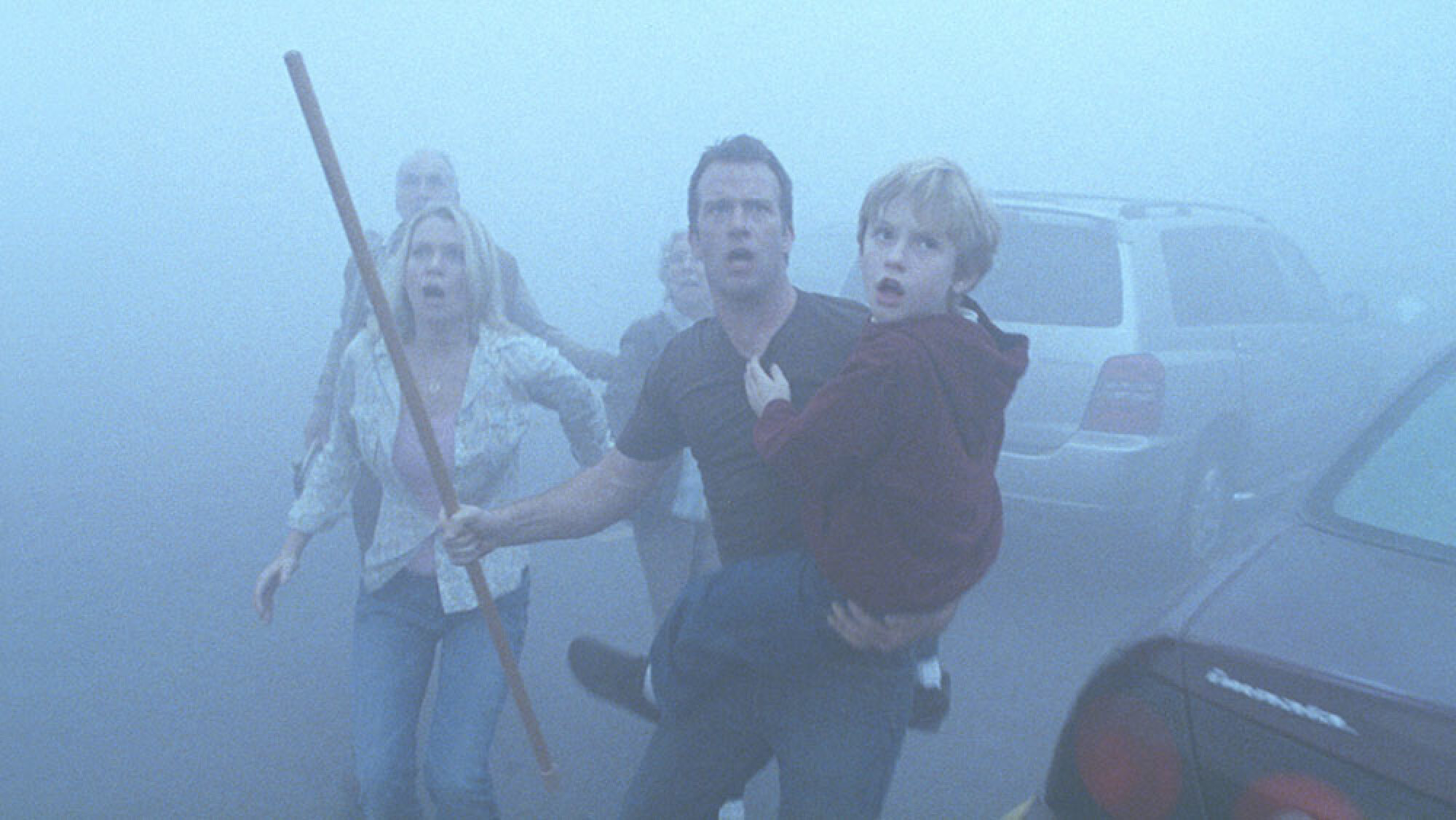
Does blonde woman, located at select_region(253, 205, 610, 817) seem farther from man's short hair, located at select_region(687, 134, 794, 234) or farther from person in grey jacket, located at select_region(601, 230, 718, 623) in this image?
man's short hair, located at select_region(687, 134, 794, 234)

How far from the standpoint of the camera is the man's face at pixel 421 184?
5301mm

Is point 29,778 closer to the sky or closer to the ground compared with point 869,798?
closer to the ground

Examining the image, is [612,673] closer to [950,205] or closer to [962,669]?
[950,205]

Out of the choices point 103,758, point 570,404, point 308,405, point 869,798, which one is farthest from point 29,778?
point 308,405

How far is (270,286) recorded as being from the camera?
44.9ft

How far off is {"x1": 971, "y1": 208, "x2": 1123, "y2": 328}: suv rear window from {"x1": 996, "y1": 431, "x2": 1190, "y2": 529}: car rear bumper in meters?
0.57

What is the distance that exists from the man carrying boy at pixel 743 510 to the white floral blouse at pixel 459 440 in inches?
23.5

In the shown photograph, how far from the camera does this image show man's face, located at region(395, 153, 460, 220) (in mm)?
5301

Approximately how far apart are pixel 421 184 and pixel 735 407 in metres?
3.20

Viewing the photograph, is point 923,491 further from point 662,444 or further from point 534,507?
point 534,507

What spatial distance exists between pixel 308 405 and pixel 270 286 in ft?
11.5

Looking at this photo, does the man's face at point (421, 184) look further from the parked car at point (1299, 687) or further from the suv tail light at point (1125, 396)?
the parked car at point (1299, 687)

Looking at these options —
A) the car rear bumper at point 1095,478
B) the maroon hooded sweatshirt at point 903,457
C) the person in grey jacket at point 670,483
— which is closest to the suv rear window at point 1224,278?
the car rear bumper at point 1095,478

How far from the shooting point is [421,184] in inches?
209
